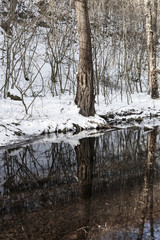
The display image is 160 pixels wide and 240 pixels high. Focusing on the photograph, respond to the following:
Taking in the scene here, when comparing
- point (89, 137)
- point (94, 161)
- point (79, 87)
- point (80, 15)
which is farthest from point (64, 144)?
point (80, 15)

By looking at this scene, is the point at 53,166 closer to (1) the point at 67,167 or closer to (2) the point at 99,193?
(1) the point at 67,167

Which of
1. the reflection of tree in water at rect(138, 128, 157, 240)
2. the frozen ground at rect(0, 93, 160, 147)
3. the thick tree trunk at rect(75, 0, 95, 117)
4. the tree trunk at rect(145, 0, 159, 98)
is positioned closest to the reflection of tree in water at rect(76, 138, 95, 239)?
the reflection of tree in water at rect(138, 128, 157, 240)

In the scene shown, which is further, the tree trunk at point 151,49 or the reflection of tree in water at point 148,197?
the tree trunk at point 151,49

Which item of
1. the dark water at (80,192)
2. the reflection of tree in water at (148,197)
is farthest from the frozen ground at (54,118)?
the reflection of tree in water at (148,197)

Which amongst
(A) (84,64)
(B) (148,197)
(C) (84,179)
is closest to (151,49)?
(A) (84,64)

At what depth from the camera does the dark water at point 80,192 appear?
311 cm

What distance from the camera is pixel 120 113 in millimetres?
12531

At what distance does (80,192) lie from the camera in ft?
13.9

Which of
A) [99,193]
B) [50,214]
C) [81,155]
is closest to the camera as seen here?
[50,214]

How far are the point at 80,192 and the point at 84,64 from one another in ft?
21.9

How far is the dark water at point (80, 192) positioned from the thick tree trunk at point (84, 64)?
128 inches

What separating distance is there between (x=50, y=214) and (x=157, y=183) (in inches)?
79.7

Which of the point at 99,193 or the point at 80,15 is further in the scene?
the point at 80,15

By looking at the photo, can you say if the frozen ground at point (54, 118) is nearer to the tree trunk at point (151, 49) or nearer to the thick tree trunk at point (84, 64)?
the thick tree trunk at point (84, 64)
